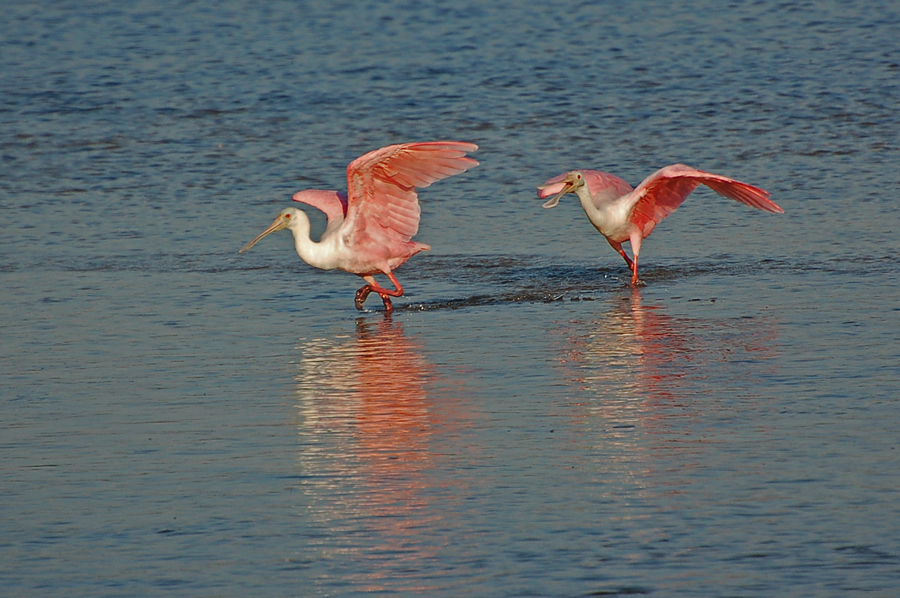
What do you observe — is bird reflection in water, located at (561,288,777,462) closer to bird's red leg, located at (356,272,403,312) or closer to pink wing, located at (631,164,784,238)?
pink wing, located at (631,164,784,238)

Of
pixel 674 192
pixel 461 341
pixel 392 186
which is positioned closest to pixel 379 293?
pixel 392 186

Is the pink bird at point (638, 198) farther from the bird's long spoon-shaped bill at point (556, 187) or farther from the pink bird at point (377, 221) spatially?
the pink bird at point (377, 221)

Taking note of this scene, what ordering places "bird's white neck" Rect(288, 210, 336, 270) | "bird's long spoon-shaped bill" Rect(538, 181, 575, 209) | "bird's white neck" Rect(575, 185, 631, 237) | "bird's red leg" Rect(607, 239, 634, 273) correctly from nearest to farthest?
"bird's white neck" Rect(288, 210, 336, 270) → "bird's red leg" Rect(607, 239, 634, 273) → "bird's white neck" Rect(575, 185, 631, 237) → "bird's long spoon-shaped bill" Rect(538, 181, 575, 209)

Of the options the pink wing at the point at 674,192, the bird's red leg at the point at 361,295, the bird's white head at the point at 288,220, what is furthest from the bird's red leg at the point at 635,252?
the bird's white head at the point at 288,220

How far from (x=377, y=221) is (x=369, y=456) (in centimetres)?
424

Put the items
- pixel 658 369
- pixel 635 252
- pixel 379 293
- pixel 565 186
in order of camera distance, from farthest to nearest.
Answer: pixel 565 186
pixel 635 252
pixel 379 293
pixel 658 369

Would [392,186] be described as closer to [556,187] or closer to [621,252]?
[556,187]

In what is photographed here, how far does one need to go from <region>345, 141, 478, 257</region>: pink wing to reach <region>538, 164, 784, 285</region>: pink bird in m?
1.13

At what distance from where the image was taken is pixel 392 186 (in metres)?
10.2

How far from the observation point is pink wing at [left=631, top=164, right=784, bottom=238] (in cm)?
1036

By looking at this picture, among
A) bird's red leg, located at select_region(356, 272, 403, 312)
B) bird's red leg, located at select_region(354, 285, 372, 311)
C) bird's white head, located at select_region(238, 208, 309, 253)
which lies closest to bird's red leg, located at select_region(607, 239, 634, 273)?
bird's red leg, located at select_region(356, 272, 403, 312)

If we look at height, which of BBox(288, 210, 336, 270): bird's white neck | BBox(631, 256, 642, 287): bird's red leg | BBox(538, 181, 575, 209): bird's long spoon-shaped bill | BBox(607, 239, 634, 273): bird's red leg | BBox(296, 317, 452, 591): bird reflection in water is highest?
BBox(538, 181, 575, 209): bird's long spoon-shaped bill

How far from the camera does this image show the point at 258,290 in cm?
1029

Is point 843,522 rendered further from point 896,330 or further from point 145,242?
point 145,242
